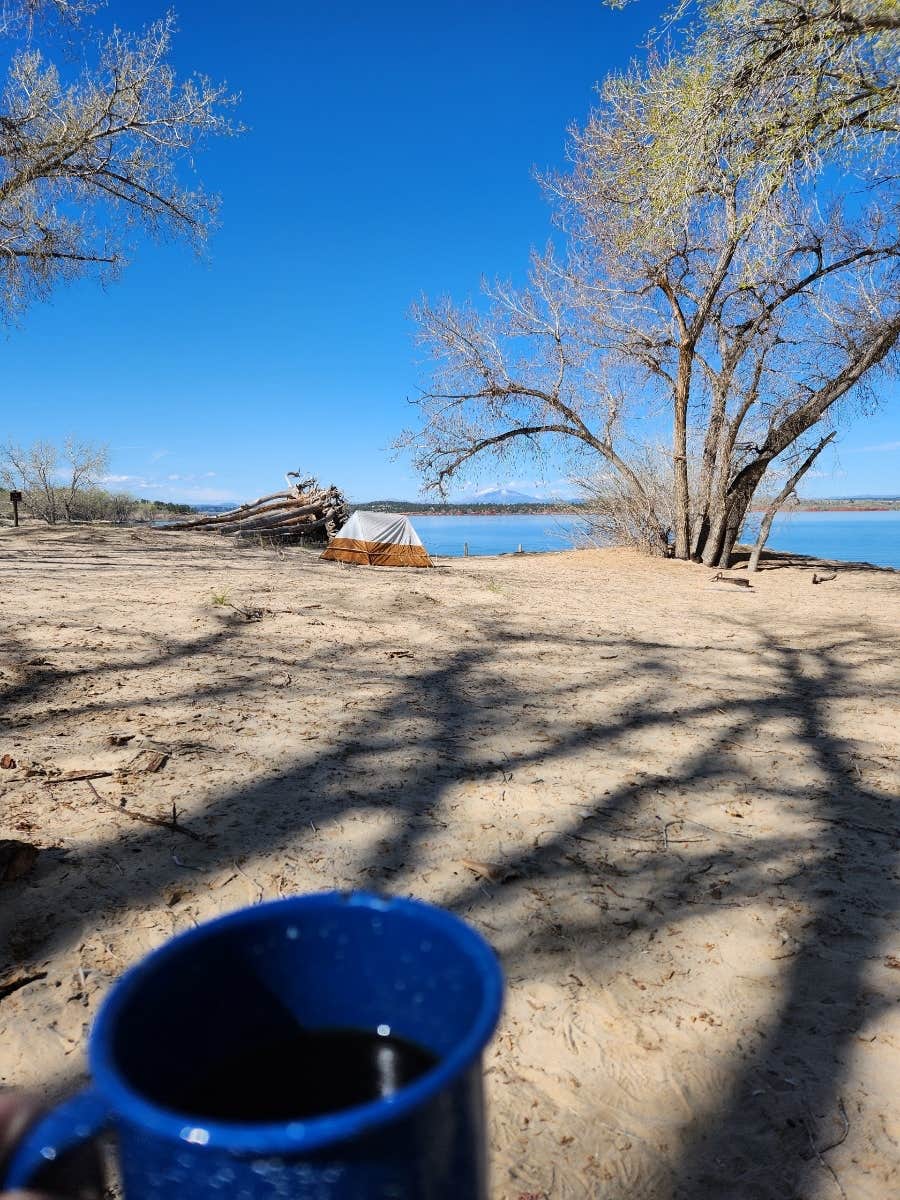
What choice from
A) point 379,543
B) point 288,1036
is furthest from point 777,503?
point 288,1036

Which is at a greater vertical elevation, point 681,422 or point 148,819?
point 681,422

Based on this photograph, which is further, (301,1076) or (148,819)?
(148,819)

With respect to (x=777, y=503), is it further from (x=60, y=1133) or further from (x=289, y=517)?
(x=60, y=1133)

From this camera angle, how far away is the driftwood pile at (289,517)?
2005cm

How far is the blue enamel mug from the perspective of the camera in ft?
2.15

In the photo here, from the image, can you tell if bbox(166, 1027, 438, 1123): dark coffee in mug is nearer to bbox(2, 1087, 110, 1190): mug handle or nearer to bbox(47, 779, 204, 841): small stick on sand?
bbox(2, 1087, 110, 1190): mug handle

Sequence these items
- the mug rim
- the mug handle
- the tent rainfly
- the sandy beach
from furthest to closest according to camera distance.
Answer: the tent rainfly
the sandy beach
the mug handle
the mug rim

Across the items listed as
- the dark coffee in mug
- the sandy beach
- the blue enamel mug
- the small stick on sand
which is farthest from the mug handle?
the small stick on sand

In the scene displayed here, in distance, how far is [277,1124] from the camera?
0.77 meters

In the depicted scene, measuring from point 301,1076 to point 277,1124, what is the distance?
17 cm

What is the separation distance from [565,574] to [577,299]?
20.0 ft

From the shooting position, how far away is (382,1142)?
26.5 inches

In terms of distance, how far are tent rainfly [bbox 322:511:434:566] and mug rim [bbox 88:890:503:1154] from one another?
1292 cm

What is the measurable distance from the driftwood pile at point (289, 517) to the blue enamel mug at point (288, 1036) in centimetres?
1940
